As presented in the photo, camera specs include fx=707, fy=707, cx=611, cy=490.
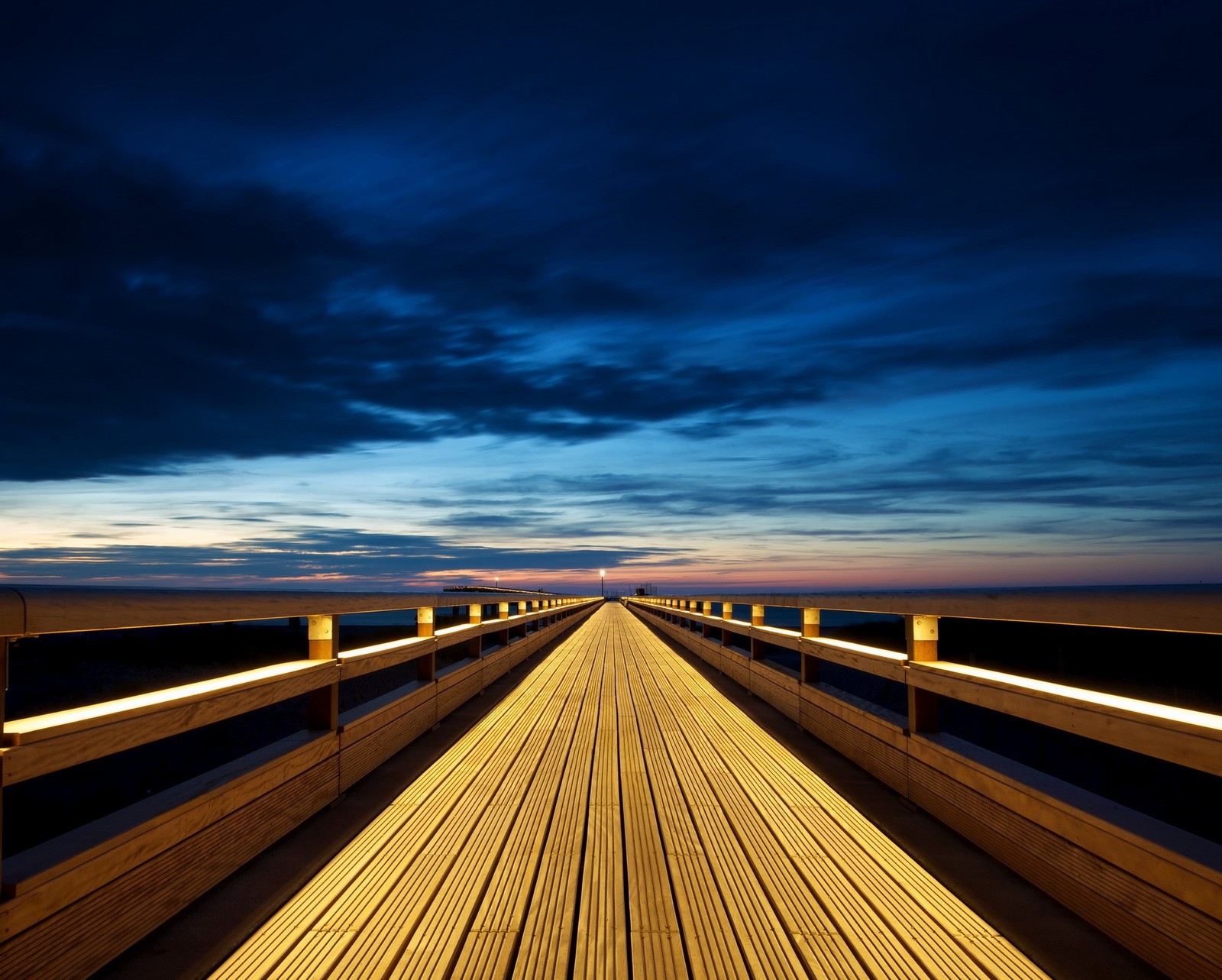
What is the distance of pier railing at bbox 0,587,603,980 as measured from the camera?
1.84m

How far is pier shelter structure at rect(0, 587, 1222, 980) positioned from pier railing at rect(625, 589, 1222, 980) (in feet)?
0.04

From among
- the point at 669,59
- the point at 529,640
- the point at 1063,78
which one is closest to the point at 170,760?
the point at 529,640

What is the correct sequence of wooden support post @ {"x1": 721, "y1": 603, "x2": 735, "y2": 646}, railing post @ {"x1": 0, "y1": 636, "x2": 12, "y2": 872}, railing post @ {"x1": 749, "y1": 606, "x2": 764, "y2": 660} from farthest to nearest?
wooden support post @ {"x1": 721, "y1": 603, "x2": 735, "y2": 646} → railing post @ {"x1": 749, "y1": 606, "x2": 764, "y2": 660} → railing post @ {"x1": 0, "y1": 636, "x2": 12, "y2": 872}

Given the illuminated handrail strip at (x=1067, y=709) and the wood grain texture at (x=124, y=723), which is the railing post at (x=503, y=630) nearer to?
the illuminated handrail strip at (x=1067, y=709)

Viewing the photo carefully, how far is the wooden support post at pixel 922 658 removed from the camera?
3756mm

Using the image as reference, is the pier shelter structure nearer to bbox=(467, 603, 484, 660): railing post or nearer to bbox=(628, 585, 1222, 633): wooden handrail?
bbox=(628, 585, 1222, 633): wooden handrail

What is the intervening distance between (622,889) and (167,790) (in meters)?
1.77

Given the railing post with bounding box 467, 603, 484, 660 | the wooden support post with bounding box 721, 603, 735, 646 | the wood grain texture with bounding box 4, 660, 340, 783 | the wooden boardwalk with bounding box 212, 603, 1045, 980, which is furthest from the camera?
the wooden support post with bounding box 721, 603, 735, 646

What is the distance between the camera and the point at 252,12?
15.2 meters

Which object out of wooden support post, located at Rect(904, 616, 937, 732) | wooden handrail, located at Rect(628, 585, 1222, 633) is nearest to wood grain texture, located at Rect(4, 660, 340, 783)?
wooden handrail, located at Rect(628, 585, 1222, 633)

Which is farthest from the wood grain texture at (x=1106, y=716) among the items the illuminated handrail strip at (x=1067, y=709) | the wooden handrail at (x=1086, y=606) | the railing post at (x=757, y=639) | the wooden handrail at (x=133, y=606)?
the railing post at (x=757, y=639)

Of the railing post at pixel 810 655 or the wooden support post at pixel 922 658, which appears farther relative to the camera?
the railing post at pixel 810 655

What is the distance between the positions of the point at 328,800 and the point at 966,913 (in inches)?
120

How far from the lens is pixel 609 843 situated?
3.34 meters
